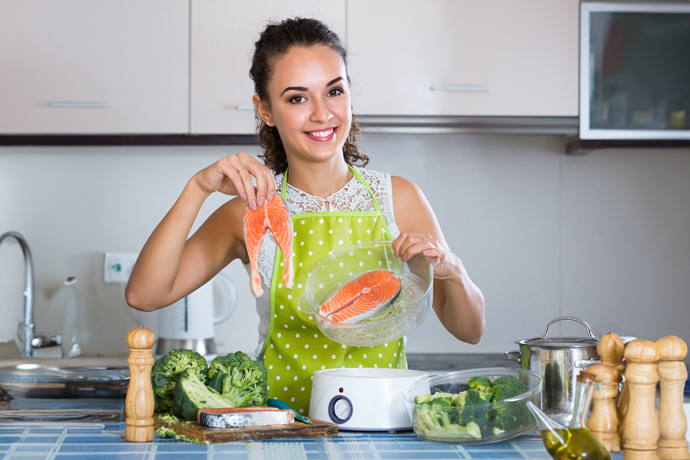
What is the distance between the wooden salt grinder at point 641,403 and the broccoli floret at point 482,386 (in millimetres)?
190

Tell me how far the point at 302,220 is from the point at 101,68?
1.25 metres

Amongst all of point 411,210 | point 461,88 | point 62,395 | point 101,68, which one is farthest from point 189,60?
point 62,395

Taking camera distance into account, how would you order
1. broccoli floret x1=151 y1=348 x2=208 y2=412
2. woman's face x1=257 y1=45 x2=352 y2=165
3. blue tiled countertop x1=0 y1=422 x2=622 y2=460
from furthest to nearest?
1. woman's face x1=257 y1=45 x2=352 y2=165
2. broccoli floret x1=151 y1=348 x2=208 y2=412
3. blue tiled countertop x1=0 y1=422 x2=622 y2=460

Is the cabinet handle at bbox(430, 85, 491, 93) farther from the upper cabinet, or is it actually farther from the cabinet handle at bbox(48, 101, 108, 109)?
the cabinet handle at bbox(48, 101, 108, 109)

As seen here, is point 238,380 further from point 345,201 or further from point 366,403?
point 345,201

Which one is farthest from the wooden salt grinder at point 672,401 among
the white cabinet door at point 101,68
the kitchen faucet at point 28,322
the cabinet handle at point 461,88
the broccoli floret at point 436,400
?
the kitchen faucet at point 28,322

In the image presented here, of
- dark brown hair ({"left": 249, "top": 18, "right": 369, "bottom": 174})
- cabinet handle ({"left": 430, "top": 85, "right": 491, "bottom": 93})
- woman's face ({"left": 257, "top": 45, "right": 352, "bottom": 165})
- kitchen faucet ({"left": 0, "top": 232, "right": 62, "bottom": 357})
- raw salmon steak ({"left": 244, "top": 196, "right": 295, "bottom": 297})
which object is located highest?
cabinet handle ({"left": 430, "top": 85, "right": 491, "bottom": 93})

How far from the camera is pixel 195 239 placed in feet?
5.57

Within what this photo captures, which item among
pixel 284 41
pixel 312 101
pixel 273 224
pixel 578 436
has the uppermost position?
pixel 284 41

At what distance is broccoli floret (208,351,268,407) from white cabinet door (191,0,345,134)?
144 cm

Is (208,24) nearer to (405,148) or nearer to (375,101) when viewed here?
(375,101)

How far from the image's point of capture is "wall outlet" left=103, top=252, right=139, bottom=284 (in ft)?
9.16

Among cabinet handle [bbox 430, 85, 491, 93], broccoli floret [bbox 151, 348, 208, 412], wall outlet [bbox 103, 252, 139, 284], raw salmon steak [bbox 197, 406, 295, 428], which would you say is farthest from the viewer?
wall outlet [bbox 103, 252, 139, 284]

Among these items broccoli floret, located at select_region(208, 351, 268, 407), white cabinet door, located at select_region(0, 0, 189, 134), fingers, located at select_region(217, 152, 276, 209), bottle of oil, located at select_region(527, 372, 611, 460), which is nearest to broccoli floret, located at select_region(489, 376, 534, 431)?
bottle of oil, located at select_region(527, 372, 611, 460)
